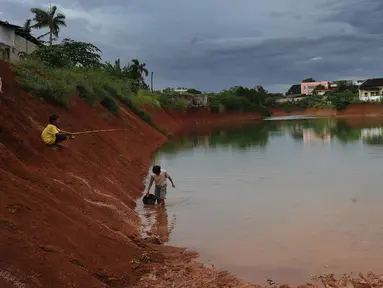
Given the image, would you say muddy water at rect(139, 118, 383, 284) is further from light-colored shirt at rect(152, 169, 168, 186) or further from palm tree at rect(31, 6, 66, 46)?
palm tree at rect(31, 6, 66, 46)

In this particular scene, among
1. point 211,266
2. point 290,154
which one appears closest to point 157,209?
point 211,266

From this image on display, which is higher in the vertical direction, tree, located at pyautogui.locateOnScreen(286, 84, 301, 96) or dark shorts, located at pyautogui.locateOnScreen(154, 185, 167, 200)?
tree, located at pyautogui.locateOnScreen(286, 84, 301, 96)

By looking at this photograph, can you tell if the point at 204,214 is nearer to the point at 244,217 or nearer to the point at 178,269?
the point at 244,217

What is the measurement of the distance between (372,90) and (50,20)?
72402 millimetres

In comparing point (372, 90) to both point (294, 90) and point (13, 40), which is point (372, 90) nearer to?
point (13, 40)

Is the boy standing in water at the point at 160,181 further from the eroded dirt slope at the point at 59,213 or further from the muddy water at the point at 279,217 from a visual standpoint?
the eroded dirt slope at the point at 59,213

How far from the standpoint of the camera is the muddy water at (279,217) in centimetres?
850

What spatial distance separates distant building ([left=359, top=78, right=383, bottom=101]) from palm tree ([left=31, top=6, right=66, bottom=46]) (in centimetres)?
6756

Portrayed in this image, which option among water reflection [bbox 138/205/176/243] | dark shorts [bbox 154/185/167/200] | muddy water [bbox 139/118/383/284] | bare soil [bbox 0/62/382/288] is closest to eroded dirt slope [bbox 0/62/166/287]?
bare soil [bbox 0/62/382/288]

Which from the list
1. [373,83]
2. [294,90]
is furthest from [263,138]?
[294,90]

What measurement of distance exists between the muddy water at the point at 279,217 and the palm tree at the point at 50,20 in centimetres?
3715

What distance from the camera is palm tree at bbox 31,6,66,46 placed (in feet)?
173

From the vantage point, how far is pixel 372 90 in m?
100

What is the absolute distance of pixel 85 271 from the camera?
6.25 meters
